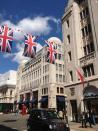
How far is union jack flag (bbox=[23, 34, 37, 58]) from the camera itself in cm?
2403

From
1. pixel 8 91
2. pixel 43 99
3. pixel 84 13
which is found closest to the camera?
pixel 84 13

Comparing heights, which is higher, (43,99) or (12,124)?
(43,99)

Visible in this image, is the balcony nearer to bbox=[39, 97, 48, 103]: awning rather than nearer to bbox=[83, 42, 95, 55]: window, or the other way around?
bbox=[83, 42, 95, 55]: window

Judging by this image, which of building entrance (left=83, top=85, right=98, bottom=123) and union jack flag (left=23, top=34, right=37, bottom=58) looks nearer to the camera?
union jack flag (left=23, top=34, right=37, bottom=58)

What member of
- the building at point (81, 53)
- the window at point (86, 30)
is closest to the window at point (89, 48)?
the building at point (81, 53)

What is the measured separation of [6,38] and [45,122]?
11568 mm

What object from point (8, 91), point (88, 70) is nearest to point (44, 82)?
point (8, 91)

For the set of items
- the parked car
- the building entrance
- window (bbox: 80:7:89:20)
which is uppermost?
window (bbox: 80:7:89:20)

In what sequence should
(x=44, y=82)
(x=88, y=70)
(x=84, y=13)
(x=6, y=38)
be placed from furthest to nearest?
(x=44, y=82)
(x=84, y=13)
(x=88, y=70)
(x=6, y=38)

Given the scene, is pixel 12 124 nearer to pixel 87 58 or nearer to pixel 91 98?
pixel 91 98

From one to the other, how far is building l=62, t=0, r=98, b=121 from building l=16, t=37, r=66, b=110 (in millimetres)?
25878

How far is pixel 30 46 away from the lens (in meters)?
24.5

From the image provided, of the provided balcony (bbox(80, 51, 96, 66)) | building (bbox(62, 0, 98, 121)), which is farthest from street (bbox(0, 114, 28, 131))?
balcony (bbox(80, 51, 96, 66))

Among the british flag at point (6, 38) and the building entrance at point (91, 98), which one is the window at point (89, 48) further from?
the british flag at point (6, 38)
